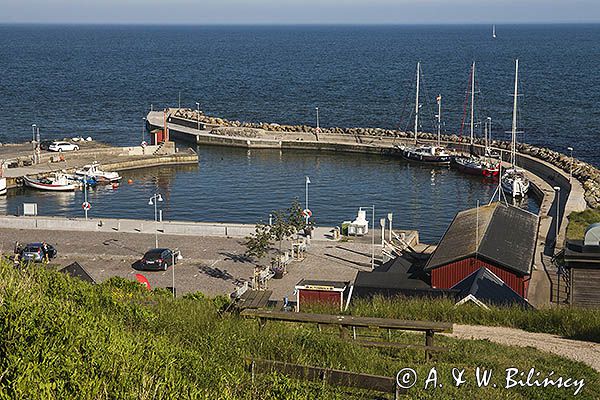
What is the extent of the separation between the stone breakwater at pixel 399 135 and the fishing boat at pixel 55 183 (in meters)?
19.5

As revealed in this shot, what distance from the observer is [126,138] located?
6594cm

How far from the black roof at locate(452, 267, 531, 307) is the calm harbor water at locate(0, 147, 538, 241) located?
15909 millimetres

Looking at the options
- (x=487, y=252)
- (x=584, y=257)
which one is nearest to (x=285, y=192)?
(x=487, y=252)

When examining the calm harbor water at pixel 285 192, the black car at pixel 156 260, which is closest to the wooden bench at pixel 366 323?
the black car at pixel 156 260

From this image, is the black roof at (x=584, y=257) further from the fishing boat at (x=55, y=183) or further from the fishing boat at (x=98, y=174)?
the fishing boat at (x=98, y=174)

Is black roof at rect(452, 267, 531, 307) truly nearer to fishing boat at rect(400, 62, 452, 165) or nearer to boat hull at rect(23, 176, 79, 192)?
boat hull at rect(23, 176, 79, 192)

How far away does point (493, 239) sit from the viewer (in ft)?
75.0

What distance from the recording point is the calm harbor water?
4150cm

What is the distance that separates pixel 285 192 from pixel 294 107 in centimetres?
4113

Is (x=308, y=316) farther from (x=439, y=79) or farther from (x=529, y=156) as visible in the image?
(x=439, y=79)

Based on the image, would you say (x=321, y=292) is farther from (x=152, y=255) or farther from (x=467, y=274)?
(x=152, y=255)

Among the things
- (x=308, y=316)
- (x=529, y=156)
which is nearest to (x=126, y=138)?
(x=529, y=156)

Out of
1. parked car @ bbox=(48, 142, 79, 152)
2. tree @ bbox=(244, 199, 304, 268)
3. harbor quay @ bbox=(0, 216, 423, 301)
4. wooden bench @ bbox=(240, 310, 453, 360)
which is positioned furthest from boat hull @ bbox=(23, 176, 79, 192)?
wooden bench @ bbox=(240, 310, 453, 360)

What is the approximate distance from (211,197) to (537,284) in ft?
79.2
